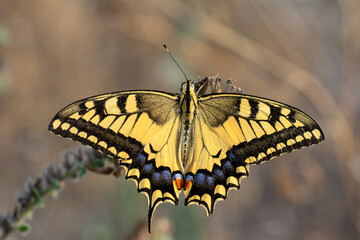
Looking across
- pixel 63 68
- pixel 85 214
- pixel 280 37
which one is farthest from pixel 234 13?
pixel 85 214

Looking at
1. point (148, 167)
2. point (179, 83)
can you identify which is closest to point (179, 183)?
point (148, 167)

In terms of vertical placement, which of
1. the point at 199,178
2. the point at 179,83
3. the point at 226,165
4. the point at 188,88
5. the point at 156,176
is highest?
the point at 179,83

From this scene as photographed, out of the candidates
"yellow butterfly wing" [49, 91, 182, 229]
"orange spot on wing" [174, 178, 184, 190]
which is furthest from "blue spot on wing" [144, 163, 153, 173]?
"orange spot on wing" [174, 178, 184, 190]

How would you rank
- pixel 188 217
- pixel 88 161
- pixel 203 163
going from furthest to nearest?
pixel 188 217 < pixel 203 163 < pixel 88 161

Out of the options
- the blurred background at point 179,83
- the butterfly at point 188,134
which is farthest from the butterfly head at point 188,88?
the blurred background at point 179,83

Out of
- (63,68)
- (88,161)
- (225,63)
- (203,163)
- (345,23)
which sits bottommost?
(88,161)

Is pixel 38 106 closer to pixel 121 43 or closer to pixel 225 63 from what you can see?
pixel 121 43

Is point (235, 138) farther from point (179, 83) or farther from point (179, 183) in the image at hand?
point (179, 83)
